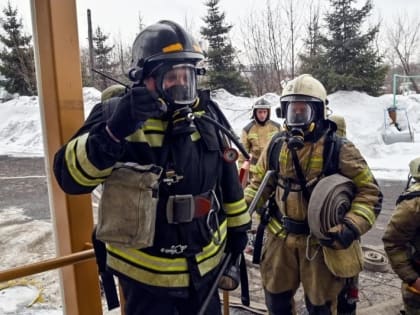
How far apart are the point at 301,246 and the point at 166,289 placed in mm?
1377

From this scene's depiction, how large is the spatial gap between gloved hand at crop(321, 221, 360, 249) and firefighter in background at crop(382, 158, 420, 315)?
0.47 metres

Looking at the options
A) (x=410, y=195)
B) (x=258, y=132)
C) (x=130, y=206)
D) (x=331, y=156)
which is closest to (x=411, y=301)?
(x=410, y=195)

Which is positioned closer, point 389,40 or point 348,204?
point 348,204

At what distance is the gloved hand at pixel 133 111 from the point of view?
163 centimetres

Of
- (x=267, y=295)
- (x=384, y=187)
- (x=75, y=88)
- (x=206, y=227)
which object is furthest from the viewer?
(x=384, y=187)

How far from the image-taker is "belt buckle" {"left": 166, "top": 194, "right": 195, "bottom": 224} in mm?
1905

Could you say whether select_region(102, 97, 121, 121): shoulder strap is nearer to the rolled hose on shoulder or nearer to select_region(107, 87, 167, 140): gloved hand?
select_region(107, 87, 167, 140): gloved hand

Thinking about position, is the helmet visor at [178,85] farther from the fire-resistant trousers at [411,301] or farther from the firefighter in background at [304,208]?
the fire-resistant trousers at [411,301]

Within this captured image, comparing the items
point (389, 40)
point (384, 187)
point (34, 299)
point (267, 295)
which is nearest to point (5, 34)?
point (34, 299)

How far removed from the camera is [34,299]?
4195 millimetres

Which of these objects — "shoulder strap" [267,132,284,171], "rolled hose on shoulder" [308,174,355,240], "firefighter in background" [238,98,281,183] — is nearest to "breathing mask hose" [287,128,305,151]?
"shoulder strap" [267,132,284,171]

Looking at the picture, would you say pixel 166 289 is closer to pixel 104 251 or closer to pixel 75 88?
pixel 104 251

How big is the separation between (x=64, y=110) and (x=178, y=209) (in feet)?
3.48

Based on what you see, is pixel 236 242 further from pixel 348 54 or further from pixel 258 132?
pixel 348 54
